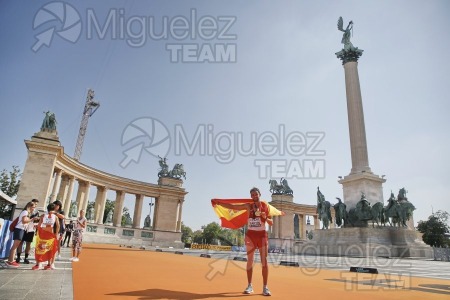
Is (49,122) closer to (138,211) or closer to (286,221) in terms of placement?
(138,211)

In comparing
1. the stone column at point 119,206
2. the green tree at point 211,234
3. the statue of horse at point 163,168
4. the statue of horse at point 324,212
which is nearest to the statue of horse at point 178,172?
the statue of horse at point 163,168

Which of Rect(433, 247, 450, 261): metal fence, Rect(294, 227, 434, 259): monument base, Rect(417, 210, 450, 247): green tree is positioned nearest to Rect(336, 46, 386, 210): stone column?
Rect(294, 227, 434, 259): monument base

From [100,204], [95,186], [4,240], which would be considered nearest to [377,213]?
[4,240]

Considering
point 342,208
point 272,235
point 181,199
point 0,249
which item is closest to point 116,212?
point 181,199

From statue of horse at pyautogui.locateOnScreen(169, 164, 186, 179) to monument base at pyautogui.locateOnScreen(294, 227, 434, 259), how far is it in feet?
120

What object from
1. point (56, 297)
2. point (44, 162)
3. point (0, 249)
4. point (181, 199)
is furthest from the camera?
point (181, 199)

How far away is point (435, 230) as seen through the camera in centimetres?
6594

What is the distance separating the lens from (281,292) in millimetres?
5973

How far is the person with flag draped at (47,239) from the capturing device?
8094 mm

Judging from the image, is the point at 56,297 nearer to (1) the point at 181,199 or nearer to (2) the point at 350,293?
(2) the point at 350,293

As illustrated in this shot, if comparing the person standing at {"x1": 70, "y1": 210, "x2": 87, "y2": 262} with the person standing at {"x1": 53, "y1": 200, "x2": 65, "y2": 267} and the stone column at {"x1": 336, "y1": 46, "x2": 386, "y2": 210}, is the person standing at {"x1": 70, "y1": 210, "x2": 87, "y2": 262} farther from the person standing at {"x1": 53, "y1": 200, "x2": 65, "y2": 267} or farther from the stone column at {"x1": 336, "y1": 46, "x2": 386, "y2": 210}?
the stone column at {"x1": 336, "y1": 46, "x2": 386, "y2": 210}

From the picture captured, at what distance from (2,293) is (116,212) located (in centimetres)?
4759

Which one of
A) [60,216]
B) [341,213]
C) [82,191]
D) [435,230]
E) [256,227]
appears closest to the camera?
[256,227]

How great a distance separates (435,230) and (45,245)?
81.8m
